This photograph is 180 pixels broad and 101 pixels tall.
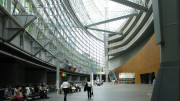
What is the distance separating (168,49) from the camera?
4418 millimetres

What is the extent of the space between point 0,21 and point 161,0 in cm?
943

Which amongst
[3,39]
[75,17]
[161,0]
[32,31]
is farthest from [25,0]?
[75,17]

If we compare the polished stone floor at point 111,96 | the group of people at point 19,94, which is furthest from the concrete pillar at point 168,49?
the polished stone floor at point 111,96

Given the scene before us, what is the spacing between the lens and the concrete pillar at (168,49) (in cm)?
400

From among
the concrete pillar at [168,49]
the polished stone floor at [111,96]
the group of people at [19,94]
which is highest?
the concrete pillar at [168,49]

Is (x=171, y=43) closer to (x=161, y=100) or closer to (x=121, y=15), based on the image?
(x=161, y=100)

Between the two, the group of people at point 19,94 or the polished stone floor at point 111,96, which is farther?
the polished stone floor at point 111,96

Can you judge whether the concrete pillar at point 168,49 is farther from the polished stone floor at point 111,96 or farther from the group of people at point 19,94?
the polished stone floor at point 111,96

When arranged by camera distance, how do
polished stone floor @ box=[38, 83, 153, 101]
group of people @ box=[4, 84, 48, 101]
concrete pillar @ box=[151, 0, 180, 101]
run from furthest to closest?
polished stone floor @ box=[38, 83, 153, 101], group of people @ box=[4, 84, 48, 101], concrete pillar @ box=[151, 0, 180, 101]

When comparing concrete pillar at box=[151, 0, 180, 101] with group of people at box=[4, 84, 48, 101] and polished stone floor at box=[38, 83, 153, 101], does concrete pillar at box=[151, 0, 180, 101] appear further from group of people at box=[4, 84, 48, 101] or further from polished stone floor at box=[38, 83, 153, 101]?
polished stone floor at box=[38, 83, 153, 101]

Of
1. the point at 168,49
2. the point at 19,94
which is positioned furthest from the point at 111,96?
the point at 168,49

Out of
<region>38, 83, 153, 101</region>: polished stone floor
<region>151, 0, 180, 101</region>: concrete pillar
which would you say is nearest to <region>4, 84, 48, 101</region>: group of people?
<region>38, 83, 153, 101</region>: polished stone floor

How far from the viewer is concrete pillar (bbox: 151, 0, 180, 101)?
400 centimetres

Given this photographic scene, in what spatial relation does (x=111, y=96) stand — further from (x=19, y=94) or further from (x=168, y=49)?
(x=168, y=49)
